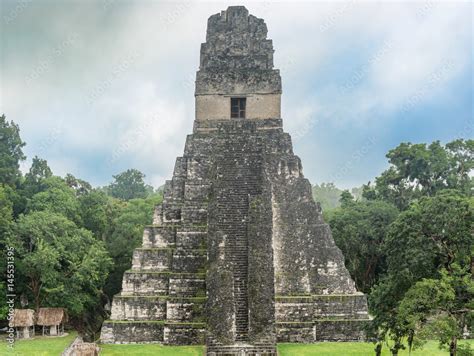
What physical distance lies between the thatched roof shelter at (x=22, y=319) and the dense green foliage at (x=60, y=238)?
4.33ft

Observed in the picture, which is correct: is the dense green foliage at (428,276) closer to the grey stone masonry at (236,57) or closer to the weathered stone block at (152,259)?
the weathered stone block at (152,259)

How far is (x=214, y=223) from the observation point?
1794cm

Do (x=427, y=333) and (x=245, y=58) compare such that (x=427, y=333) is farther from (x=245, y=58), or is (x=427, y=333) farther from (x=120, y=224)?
(x=120, y=224)

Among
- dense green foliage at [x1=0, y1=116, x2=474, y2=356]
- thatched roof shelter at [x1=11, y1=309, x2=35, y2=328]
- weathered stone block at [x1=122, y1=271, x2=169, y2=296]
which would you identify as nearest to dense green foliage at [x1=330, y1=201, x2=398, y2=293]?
dense green foliage at [x1=0, y1=116, x2=474, y2=356]

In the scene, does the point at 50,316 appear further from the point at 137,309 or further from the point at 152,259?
the point at 152,259

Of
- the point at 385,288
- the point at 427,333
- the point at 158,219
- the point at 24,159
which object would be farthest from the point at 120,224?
the point at 427,333

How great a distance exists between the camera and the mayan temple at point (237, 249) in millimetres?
16125

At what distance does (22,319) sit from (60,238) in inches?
140

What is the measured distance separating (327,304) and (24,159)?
18061 mm

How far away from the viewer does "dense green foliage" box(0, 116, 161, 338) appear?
778 inches

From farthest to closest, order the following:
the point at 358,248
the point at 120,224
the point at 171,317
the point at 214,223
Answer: the point at 358,248 < the point at 120,224 < the point at 214,223 < the point at 171,317

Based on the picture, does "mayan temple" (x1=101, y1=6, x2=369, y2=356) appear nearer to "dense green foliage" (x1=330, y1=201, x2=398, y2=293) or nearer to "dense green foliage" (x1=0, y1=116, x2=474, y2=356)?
"dense green foliage" (x1=0, y1=116, x2=474, y2=356)

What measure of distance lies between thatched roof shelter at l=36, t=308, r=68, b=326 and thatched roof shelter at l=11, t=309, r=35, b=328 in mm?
642

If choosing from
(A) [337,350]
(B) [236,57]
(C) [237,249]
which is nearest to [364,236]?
(B) [236,57]
